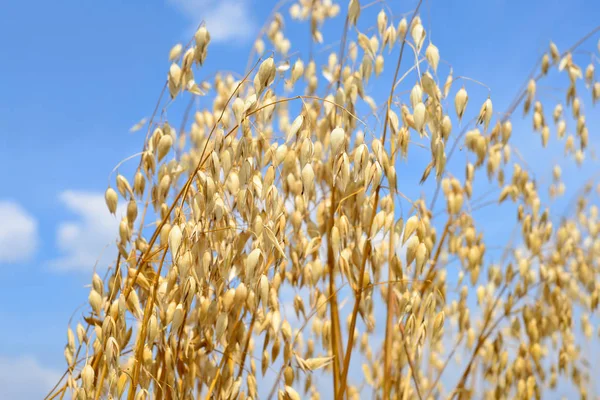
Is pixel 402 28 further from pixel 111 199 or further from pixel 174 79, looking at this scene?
pixel 111 199

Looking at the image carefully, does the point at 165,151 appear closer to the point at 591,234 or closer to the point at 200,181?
the point at 200,181

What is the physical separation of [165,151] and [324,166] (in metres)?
0.55

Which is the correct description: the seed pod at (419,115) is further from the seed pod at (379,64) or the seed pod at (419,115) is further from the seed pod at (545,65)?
the seed pod at (545,65)

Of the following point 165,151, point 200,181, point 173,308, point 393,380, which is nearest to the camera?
point 200,181

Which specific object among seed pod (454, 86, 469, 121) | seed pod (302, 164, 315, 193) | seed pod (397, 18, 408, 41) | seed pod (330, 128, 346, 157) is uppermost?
seed pod (397, 18, 408, 41)

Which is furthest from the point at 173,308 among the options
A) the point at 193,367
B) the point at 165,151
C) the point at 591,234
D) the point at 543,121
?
the point at 591,234

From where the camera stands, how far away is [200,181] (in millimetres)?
1298

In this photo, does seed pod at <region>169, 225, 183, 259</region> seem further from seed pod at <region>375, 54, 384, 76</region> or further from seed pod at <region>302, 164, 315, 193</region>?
seed pod at <region>375, 54, 384, 76</region>

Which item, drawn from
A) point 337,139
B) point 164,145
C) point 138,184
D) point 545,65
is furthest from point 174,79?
point 545,65

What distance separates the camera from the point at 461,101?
1547 mm

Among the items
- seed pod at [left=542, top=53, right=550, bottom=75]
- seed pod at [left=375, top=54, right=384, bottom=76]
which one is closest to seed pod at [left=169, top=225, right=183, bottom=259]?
seed pod at [left=375, top=54, right=384, bottom=76]

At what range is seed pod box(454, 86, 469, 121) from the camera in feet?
5.05

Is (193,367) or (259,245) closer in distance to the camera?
(259,245)

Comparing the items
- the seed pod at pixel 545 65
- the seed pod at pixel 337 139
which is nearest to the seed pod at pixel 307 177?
the seed pod at pixel 337 139
